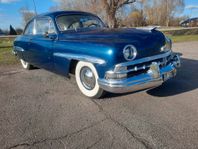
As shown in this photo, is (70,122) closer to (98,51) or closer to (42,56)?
(98,51)

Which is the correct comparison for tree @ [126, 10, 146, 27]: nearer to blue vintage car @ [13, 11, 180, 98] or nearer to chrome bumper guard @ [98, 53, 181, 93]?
blue vintage car @ [13, 11, 180, 98]

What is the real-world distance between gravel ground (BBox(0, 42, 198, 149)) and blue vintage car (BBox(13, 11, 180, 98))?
1.20 ft

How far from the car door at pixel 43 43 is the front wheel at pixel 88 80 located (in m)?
0.86

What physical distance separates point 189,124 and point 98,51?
5.56 feet

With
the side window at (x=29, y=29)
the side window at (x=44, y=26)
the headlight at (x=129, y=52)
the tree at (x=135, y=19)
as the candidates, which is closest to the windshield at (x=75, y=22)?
the side window at (x=44, y=26)

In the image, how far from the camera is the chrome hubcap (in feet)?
13.1

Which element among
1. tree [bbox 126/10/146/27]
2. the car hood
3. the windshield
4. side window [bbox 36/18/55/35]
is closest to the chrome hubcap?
the car hood

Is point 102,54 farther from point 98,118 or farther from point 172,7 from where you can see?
point 172,7

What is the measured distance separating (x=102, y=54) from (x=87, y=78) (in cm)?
86

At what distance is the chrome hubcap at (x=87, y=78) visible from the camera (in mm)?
3991

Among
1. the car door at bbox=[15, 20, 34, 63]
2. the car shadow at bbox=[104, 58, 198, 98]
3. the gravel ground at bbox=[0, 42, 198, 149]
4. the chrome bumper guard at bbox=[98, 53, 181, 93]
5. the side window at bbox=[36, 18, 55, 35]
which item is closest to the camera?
the gravel ground at bbox=[0, 42, 198, 149]

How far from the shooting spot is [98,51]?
348 centimetres

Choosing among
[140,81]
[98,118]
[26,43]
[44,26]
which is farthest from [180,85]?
[26,43]

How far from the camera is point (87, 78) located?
4.13 m
